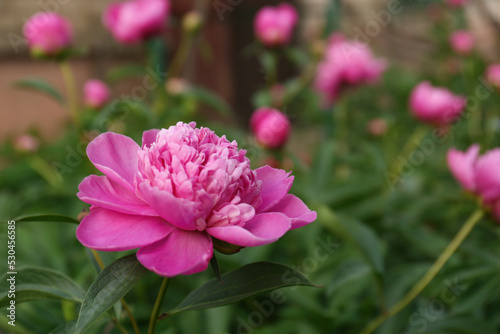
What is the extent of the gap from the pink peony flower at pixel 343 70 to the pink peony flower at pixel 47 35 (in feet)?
2.20

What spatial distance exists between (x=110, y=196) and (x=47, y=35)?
0.76m

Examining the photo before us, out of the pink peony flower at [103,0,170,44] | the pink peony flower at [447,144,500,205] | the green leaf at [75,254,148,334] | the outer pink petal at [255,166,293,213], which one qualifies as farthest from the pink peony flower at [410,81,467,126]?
the green leaf at [75,254,148,334]

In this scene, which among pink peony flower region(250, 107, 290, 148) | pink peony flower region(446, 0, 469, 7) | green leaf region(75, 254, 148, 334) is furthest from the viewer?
pink peony flower region(446, 0, 469, 7)

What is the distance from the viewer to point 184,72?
2.51 m

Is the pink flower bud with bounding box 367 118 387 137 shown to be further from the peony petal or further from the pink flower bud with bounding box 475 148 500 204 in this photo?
the peony petal

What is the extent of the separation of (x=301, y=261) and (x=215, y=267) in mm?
624

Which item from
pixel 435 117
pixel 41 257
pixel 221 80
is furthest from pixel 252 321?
pixel 221 80

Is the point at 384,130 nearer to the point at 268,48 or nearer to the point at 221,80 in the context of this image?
the point at 268,48

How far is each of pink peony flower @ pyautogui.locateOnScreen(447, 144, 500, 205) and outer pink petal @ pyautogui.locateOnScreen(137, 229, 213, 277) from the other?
0.46 meters

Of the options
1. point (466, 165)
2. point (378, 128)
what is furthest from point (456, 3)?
point (466, 165)

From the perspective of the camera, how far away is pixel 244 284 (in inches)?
13.2

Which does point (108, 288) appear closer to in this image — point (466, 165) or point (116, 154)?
point (116, 154)

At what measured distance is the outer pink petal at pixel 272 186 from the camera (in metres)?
0.34

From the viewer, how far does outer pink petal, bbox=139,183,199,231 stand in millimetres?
294
